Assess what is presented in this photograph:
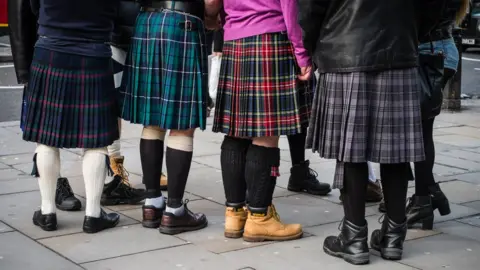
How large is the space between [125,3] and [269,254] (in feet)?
6.36

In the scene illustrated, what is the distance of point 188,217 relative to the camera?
17.6 ft

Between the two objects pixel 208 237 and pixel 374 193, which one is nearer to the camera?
pixel 208 237

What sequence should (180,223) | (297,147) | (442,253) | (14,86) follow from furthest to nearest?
1. (14,86)
2. (297,147)
3. (180,223)
4. (442,253)

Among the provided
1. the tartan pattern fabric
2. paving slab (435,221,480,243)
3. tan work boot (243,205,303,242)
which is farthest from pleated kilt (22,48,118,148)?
paving slab (435,221,480,243)

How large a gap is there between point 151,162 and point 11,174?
2.01 meters

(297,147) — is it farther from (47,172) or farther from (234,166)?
(47,172)

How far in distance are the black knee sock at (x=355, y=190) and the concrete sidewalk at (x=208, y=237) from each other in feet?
0.89

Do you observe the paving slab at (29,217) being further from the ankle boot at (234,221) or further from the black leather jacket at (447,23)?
the black leather jacket at (447,23)

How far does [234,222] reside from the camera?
5227 mm

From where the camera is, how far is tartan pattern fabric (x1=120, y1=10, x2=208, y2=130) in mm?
5176

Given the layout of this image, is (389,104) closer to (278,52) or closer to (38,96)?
(278,52)


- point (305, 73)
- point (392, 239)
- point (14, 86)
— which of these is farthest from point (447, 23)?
point (14, 86)

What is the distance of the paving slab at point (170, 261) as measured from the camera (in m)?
4.65

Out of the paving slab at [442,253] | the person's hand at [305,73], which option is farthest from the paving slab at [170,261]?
the person's hand at [305,73]
